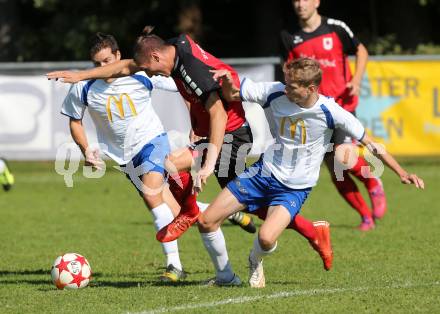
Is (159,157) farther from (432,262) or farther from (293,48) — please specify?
(293,48)

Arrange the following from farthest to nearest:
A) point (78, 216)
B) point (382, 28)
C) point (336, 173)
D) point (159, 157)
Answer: point (382, 28)
point (78, 216)
point (336, 173)
point (159, 157)

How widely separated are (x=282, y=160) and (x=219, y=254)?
0.80 m

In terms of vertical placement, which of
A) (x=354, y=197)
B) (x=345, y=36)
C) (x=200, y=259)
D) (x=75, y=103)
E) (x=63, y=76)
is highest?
(x=63, y=76)

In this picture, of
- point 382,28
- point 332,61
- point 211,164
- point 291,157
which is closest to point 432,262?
point 291,157

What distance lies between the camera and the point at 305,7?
1094cm

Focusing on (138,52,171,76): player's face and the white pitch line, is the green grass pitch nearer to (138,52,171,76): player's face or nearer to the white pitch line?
the white pitch line

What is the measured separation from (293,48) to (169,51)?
413cm

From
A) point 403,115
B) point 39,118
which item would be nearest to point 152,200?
point 39,118

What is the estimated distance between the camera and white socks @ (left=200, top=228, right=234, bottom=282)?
742 centimetres

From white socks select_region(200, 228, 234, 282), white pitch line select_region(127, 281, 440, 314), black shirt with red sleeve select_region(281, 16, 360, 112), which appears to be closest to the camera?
white pitch line select_region(127, 281, 440, 314)

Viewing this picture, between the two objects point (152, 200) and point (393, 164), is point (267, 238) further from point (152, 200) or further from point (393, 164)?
point (152, 200)

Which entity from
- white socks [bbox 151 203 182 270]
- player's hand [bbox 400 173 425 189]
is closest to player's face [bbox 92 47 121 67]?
white socks [bbox 151 203 182 270]

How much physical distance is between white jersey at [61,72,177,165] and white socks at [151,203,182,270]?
1.68 ft

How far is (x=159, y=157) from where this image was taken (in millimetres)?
8383
